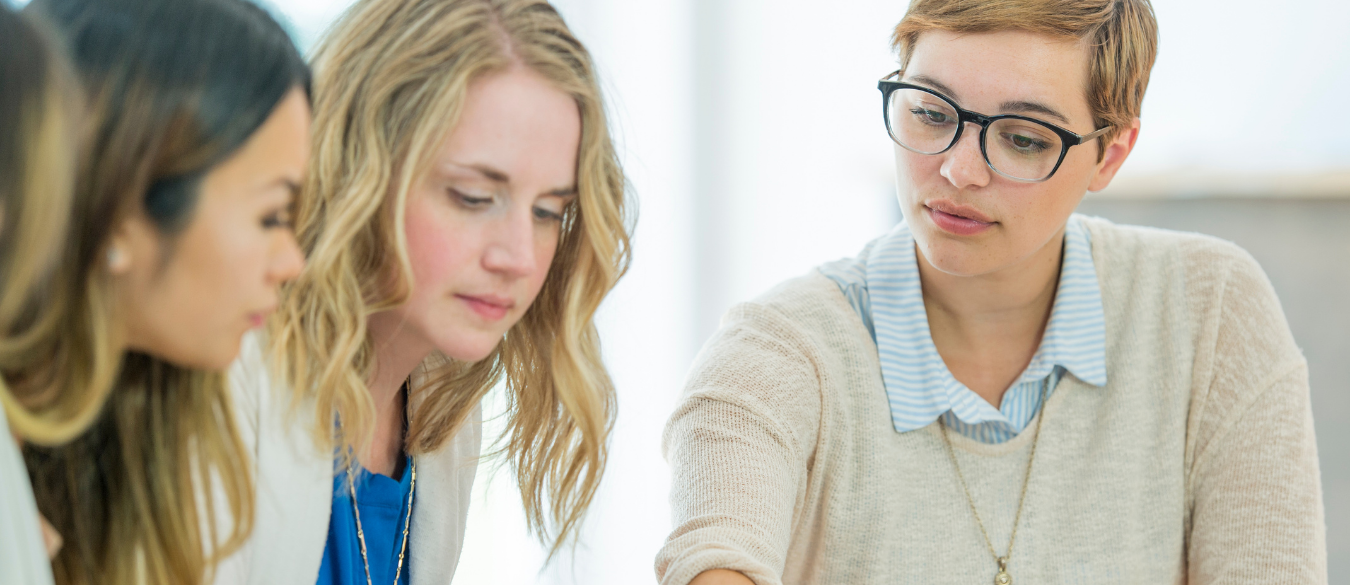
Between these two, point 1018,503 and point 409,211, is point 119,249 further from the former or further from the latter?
point 1018,503

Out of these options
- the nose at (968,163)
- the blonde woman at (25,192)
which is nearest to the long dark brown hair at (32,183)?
the blonde woman at (25,192)

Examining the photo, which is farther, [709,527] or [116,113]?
[709,527]

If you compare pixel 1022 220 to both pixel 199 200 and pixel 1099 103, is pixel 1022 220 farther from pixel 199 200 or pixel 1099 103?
pixel 199 200

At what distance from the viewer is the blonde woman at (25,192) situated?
60 cm

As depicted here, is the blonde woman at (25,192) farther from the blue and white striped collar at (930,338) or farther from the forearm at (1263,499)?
the forearm at (1263,499)

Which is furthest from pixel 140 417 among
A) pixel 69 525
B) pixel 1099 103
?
pixel 1099 103

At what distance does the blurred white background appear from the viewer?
208cm

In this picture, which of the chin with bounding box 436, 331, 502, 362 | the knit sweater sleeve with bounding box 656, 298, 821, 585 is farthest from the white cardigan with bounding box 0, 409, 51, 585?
the knit sweater sleeve with bounding box 656, 298, 821, 585

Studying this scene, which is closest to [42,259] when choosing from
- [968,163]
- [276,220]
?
[276,220]

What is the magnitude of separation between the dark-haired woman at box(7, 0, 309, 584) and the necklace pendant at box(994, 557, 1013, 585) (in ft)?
2.92

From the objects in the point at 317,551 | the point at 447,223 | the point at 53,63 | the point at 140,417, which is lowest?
the point at 317,551

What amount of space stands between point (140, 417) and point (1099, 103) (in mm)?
1060

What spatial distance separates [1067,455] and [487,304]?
0.77 m

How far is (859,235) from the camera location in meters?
Answer: 2.60
